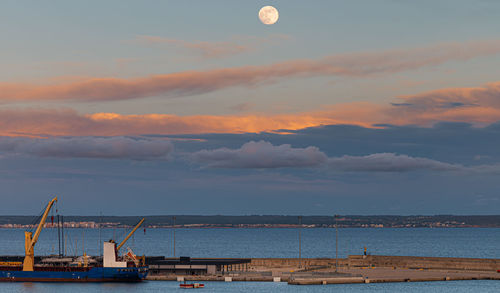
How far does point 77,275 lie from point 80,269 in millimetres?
1370

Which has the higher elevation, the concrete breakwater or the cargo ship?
the cargo ship

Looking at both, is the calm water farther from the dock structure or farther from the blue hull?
the dock structure

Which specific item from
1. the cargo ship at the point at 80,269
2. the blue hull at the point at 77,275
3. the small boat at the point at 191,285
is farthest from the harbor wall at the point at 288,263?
the small boat at the point at 191,285

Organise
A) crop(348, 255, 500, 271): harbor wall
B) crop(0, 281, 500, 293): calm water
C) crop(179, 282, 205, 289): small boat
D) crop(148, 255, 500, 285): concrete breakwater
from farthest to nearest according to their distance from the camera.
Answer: crop(348, 255, 500, 271): harbor wall
crop(148, 255, 500, 285): concrete breakwater
crop(179, 282, 205, 289): small boat
crop(0, 281, 500, 293): calm water

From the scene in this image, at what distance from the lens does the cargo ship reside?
141m

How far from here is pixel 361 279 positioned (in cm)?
13112

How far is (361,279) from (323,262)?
34745mm

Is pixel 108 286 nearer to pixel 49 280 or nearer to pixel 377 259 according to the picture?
pixel 49 280

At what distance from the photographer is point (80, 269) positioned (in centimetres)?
14550

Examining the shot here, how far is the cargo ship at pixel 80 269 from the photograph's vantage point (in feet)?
462

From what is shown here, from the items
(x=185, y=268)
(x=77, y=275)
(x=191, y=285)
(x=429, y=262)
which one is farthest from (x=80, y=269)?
(x=429, y=262)

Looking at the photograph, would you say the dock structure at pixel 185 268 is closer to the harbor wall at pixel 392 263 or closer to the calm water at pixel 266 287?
the calm water at pixel 266 287

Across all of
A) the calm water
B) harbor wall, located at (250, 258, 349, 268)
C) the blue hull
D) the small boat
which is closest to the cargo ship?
the blue hull

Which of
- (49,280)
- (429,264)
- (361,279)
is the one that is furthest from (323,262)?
(49,280)
